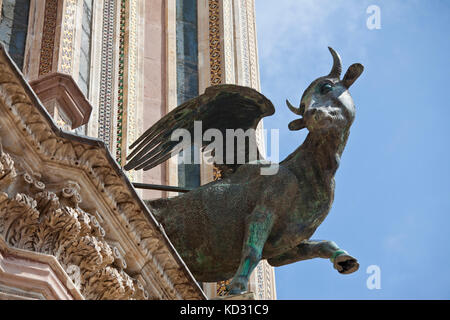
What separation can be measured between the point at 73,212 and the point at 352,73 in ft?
7.70

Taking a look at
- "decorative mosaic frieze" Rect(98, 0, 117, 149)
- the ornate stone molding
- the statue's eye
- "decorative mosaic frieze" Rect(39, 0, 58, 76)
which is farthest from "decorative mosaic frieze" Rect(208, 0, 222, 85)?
the statue's eye

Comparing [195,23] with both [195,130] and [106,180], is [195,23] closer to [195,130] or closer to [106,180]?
[195,130]

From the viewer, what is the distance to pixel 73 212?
5770 mm

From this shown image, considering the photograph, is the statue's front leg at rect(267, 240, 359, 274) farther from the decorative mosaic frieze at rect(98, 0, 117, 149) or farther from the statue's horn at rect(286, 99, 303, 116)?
the decorative mosaic frieze at rect(98, 0, 117, 149)

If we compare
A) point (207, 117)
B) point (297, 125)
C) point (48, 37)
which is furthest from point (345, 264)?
point (48, 37)

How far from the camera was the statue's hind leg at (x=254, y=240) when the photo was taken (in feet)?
22.1

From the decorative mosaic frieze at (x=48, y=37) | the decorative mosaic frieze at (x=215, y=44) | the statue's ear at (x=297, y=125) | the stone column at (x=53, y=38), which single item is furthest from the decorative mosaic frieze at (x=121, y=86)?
the statue's ear at (x=297, y=125)

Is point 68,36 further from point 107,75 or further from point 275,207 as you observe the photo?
point 275,207

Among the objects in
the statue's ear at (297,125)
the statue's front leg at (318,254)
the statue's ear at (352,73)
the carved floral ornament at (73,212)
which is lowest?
the carved floral ornament at (73,212)

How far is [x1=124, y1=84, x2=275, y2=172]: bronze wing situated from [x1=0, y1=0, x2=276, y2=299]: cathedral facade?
1.23ft

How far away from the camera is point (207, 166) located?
10461 mm

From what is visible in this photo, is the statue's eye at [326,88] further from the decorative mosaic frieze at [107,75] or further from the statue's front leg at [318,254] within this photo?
the decorative mosaic frieze at [107,75]

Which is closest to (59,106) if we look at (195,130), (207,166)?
(195,130)

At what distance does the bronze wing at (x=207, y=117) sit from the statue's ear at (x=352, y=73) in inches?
22.0
